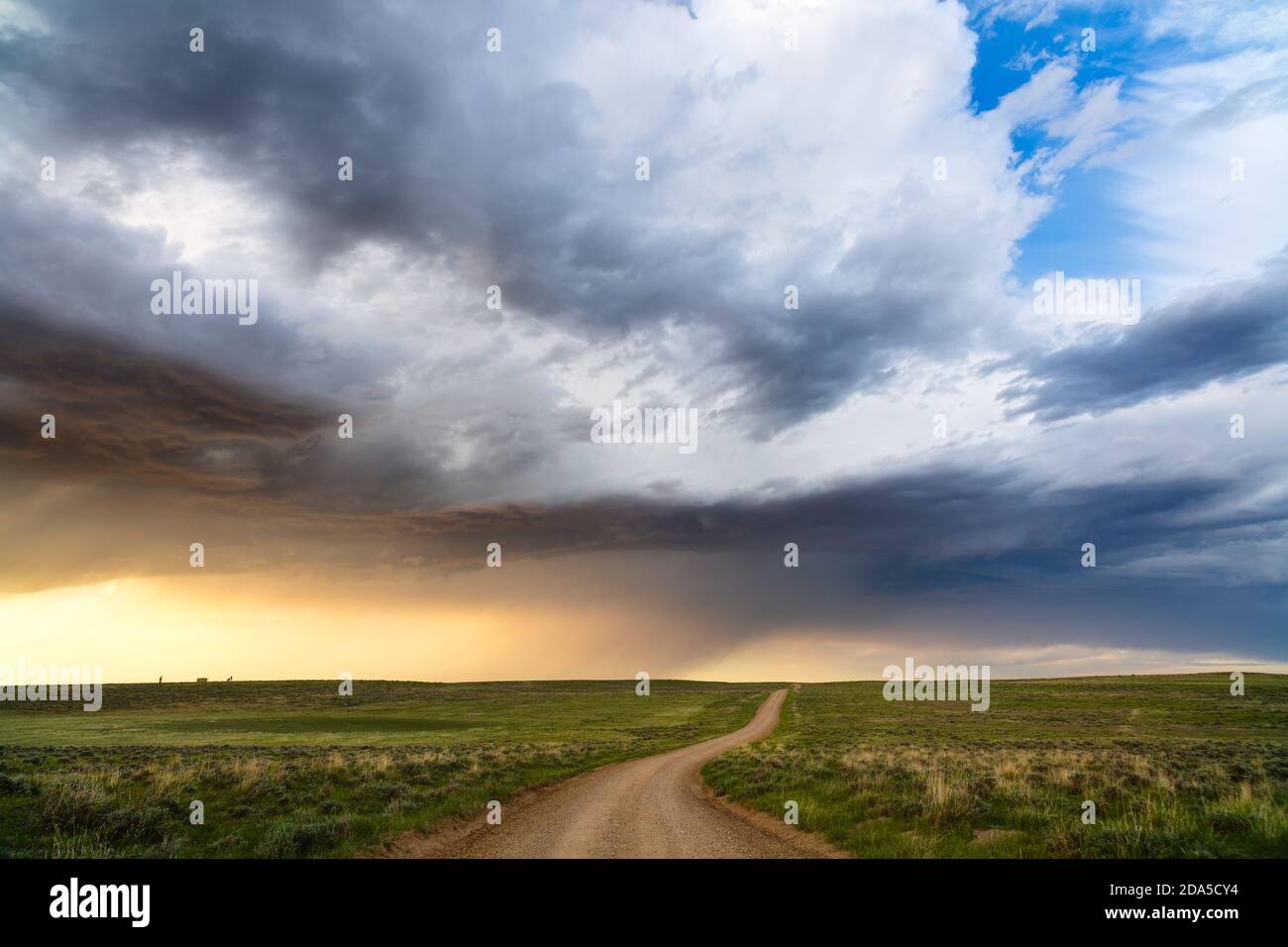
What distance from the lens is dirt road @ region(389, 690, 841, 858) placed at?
13.7m

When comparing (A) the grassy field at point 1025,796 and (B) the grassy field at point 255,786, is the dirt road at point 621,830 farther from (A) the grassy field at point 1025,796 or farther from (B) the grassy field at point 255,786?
(B) the grassy field at point 255,786

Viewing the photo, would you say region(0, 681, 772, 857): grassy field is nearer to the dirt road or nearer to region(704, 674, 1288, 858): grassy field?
the dirt road

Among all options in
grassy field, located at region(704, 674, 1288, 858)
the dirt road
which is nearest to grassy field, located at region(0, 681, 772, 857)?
the dirt road

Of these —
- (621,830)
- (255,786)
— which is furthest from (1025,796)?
(255,786)

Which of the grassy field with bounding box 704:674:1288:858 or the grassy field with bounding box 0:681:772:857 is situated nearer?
the grassy field with bounding box 704:674:1288:858

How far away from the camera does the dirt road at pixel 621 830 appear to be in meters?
13.7

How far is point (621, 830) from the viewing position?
15555 mm

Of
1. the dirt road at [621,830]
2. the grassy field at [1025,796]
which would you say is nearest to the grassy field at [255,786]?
the dirt road at [621,830]
